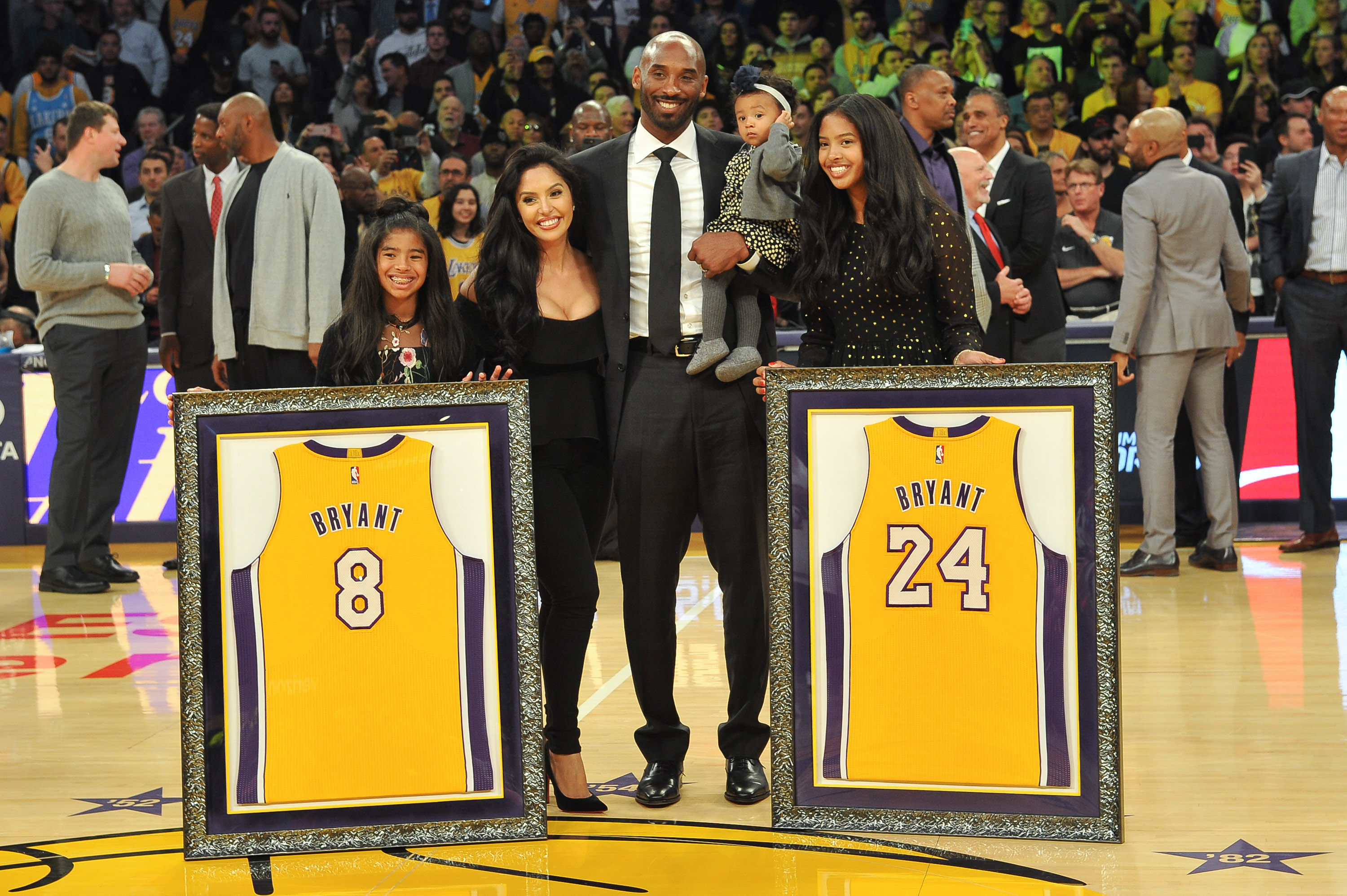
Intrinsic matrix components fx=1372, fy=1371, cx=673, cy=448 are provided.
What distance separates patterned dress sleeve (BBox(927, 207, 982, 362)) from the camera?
9.29 feet

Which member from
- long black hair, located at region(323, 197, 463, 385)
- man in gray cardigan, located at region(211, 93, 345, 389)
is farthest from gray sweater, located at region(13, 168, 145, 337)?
long black hair, located at region(323, 197, 463, 385)

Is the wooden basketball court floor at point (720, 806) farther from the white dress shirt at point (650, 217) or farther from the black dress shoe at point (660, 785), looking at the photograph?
the white dress shirt at point (650, 217)

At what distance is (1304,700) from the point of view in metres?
3.62

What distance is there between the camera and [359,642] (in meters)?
2.73

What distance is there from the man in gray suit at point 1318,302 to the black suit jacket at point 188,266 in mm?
4456

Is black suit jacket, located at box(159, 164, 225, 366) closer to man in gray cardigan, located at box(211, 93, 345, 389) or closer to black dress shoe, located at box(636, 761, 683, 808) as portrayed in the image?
man in gray cardigan, located at box(211, 93, 345, 389)

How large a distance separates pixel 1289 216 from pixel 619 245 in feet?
13.3

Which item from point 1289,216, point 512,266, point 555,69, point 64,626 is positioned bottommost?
point 64,626

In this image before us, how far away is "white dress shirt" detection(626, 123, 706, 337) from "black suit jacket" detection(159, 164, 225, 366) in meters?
3.01

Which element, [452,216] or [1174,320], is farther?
[452,216]

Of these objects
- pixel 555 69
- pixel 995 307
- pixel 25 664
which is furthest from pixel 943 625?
pixel 555 69

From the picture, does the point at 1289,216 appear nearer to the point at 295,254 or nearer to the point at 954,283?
the point at 954,283

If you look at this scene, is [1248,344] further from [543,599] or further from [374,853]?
[374,853]

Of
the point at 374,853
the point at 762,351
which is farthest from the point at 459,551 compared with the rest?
the point at 762,351
